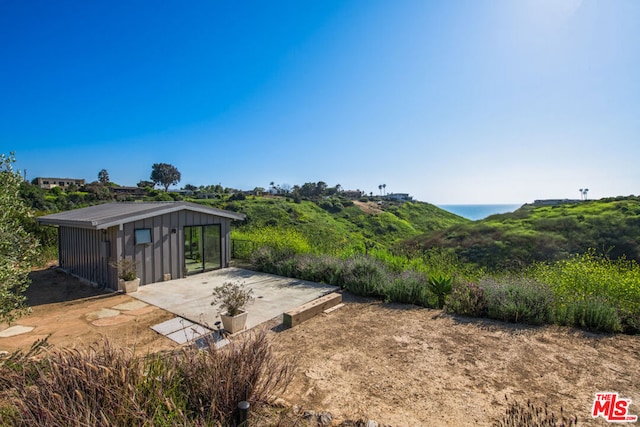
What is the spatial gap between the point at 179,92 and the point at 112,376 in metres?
13.2

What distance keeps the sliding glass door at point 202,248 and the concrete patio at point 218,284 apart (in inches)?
14.2

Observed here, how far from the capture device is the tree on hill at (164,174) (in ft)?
209

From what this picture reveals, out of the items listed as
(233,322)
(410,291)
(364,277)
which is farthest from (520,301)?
(233,322)

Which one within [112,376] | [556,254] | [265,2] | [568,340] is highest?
[265,2]

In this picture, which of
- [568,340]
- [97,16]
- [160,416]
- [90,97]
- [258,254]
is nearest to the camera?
[160,416]

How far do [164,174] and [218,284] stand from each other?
65.4 m

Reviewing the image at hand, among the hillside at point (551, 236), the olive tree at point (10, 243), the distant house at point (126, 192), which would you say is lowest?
the hillside at point (551, 236)

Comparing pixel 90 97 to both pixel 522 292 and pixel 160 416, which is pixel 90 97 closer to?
pixel 160 416

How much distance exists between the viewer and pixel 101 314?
5.53 meters

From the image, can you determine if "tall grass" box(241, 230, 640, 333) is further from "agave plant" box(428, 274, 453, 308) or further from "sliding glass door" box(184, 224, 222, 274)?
"sliding glass door" box(184, 224, 222, 274)

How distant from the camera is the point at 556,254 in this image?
1789 centimetres

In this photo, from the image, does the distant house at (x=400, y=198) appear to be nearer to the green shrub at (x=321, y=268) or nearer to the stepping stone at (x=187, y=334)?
the green shrub at (x=321, y=268)

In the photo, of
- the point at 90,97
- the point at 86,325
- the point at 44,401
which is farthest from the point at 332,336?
the point at 90,97

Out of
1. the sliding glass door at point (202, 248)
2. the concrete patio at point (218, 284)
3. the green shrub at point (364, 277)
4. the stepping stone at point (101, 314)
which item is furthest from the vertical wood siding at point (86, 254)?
the green shrub at point (364, 277)
